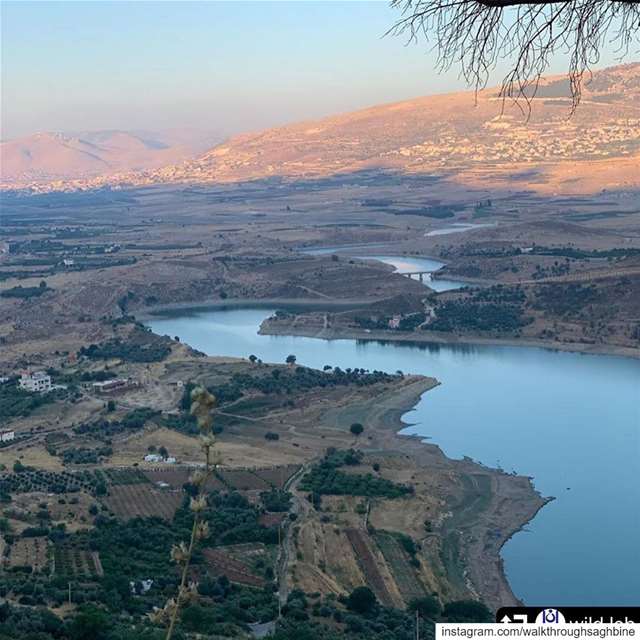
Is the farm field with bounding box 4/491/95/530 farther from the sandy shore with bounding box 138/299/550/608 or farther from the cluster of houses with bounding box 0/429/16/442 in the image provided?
the sandy shore with bounding box 138/299/550/608

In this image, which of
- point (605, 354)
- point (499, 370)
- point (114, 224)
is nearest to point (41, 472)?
point (499, 370)

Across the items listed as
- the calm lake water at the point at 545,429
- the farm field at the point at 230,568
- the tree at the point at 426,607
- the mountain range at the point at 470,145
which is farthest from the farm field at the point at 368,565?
the mountain range at the point at 470,145

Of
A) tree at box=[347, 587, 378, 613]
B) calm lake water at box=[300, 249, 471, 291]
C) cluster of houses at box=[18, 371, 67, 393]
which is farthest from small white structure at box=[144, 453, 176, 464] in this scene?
calm lake water at box=[300, 249, 471, 291]

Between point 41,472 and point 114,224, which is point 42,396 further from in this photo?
point 114,224

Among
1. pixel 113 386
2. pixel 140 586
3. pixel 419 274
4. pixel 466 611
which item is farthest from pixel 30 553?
pixel 419 274

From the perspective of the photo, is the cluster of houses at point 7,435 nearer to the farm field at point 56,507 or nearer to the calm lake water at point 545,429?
the farm field at point 56,507
